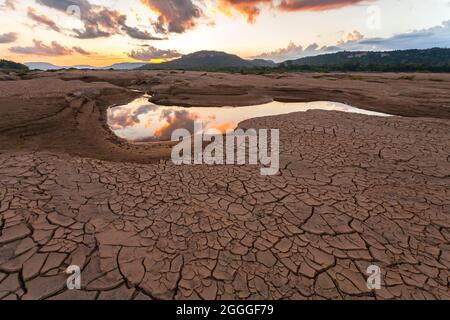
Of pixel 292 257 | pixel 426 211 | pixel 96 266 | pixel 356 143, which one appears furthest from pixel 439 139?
pixel 96 266

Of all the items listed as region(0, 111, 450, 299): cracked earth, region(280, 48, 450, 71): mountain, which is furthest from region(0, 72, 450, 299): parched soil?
region(280, 48, 450, 71): mountain

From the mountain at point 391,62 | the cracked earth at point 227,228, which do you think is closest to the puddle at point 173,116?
the cracked earth at point 227,228

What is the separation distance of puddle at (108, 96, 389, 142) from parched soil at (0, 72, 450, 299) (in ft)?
11.3

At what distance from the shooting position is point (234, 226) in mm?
Answer: 3055

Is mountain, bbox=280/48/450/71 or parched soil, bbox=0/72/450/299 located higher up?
mountain, bbox=280/48/450/71

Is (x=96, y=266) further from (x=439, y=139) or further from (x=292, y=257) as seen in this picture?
(x=439, y=139)

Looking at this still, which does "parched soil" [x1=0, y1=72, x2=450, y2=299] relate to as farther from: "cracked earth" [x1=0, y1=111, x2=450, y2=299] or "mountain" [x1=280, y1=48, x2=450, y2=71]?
"mountain" [x1=280, y1=48, x2=450, y2=71]

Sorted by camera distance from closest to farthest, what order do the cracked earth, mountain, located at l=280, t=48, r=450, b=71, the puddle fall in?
the cracked earth < the puddle < mountain, located at l=280, t=48, r=450, b=71

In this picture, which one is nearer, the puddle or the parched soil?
the parched soil

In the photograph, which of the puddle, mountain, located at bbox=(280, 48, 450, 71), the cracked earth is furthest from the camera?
mountain, located at bbox=(280, 48, 450, 71)

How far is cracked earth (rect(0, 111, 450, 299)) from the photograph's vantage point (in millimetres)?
2262

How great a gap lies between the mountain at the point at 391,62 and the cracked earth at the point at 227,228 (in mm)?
53356

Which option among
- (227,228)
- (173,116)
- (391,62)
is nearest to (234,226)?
(227,228)

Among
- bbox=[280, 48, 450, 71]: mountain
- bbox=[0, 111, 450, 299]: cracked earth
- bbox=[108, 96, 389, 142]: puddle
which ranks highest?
bbox=[280, 48, 450, 71]: mountain
